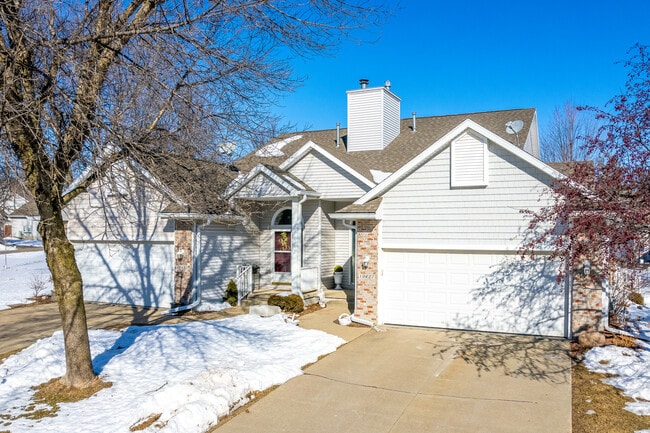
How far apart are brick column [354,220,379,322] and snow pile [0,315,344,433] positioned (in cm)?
173

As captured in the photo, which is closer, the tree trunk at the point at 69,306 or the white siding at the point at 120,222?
the tree trunk at the point at 69,306

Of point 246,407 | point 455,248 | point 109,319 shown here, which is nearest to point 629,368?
point 455,248

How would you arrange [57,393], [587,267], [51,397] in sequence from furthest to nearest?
[587,267] < [57,393] < [51,397]

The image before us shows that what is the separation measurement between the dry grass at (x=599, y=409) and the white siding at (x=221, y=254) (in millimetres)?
10768

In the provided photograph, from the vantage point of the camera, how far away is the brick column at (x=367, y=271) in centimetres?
1292

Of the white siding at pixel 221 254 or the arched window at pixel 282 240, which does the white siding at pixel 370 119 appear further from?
the white siding at pixel 221 254

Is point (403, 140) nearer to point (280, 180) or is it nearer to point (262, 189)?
point (280, 180)

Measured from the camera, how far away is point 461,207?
483 inches

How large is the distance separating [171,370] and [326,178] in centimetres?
887

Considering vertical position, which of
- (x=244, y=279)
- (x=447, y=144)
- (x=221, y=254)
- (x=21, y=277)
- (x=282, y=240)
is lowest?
(x=21, y=277)

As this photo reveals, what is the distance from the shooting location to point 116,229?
17.6 m

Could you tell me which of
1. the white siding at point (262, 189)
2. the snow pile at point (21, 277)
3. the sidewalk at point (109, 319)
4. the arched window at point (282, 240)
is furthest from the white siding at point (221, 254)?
the snow pile at point (21, 277)

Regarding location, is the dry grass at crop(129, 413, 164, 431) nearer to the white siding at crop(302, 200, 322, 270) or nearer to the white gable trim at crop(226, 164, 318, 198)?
the white gable trim at crop(226, 164, 318, 198)

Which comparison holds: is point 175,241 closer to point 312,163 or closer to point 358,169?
point 312,163
